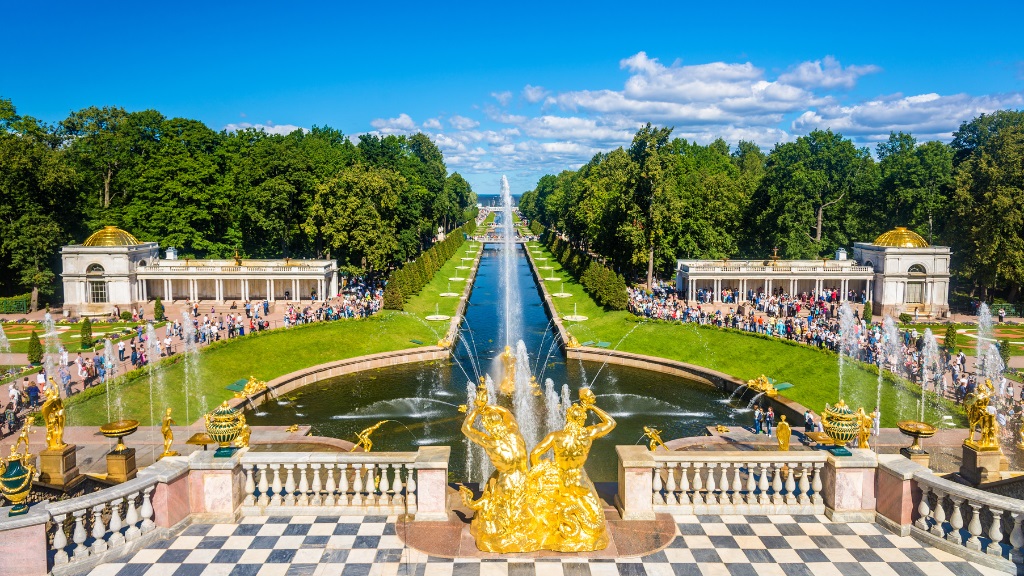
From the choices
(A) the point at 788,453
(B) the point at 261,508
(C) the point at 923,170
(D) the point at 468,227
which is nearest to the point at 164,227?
(B) the point at 261,508

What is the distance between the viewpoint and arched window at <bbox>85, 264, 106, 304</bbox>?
54875mm

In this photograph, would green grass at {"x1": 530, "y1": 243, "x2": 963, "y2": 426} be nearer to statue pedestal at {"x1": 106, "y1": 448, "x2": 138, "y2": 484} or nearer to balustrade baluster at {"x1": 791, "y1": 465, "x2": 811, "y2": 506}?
balustrade baluster at {"x1": 791, "y1": 465, "x2": 811, "y2": 506}

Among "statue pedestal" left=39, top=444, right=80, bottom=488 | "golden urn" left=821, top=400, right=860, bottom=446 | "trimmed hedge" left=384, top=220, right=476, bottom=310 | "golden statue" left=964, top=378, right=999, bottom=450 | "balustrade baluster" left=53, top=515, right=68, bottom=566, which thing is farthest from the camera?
"trimmed hedge" left=384, top=220, right=476, bottom=310

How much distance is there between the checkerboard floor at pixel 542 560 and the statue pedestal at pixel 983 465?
7928mm

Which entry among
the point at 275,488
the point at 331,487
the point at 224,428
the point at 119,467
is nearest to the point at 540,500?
the point at 331,487

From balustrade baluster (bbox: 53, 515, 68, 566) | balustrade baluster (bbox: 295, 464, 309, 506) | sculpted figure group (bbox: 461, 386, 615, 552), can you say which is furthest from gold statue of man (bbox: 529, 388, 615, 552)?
balustrade baluster (bbox: 53, 515, 68, 566)

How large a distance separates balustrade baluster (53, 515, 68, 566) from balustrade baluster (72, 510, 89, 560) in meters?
0.13

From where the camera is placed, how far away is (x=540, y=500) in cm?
1144

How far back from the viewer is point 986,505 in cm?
1077

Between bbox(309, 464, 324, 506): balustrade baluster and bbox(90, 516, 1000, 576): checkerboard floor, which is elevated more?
bbox(309, 464, 324, 506): balustrade baluster

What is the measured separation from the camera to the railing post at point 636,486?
12297 mm

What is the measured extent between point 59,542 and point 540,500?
7056mm

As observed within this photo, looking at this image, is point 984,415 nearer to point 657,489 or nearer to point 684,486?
point 684,486

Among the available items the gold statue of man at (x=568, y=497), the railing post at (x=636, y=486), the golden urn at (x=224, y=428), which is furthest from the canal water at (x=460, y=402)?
the gold statue of man at (x=568, y=497)
